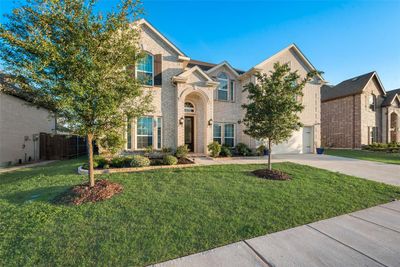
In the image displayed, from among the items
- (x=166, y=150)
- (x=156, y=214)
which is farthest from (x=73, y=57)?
(x=166, y=150)

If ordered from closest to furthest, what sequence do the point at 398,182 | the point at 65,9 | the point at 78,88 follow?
1. the point at 78,88
2. the point at 65,9
3. the point at 398,182

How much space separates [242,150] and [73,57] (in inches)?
438

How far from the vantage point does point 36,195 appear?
5.08 meters

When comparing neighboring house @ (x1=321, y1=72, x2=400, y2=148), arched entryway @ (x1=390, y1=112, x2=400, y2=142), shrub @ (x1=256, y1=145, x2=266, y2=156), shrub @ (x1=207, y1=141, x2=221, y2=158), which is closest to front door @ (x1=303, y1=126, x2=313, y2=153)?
shrub @ (x1=256, y1=145, x2=266, y2=156)

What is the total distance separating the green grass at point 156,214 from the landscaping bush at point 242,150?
20.3 feet

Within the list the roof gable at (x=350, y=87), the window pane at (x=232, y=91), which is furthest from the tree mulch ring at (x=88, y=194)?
the roof gable at (x=350, y=87)

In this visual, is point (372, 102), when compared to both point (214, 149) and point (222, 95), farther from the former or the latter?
point (214, 149)

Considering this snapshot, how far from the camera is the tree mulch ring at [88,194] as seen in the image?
4586mm

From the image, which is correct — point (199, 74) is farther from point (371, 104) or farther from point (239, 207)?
point (371, 104)

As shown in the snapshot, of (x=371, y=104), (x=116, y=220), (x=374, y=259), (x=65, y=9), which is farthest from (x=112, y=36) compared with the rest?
(x=371, y=104)

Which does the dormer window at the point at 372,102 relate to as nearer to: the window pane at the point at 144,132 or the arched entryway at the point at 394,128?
the arched entryway at the point at 394,128

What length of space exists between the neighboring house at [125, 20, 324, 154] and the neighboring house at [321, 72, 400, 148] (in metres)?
10.0

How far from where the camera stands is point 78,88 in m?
3.99

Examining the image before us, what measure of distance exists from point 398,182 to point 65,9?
39.3ft
